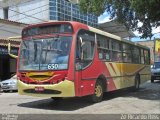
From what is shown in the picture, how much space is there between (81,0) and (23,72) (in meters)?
5.99

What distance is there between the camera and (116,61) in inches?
701

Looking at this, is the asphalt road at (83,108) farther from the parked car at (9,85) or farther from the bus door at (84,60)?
the parked car at (9,85)

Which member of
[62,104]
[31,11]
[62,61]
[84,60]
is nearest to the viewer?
[62,61]

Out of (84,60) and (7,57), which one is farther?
(7,57)

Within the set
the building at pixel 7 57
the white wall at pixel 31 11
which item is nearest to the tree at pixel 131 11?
the building at pixel 7 57

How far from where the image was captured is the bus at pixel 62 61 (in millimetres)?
13250

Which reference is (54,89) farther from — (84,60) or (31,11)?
(31,11)

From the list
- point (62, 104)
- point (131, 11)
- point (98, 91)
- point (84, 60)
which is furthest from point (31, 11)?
point (84, 60)

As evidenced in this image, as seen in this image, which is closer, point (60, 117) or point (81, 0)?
point (60, 117)

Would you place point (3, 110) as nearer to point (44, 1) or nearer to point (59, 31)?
point (59, 31)

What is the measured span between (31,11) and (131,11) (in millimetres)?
32343

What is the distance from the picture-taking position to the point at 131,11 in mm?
18688

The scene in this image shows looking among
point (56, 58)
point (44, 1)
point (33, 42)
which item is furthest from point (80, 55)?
point (44, 1)

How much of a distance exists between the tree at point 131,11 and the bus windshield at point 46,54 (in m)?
3.94
